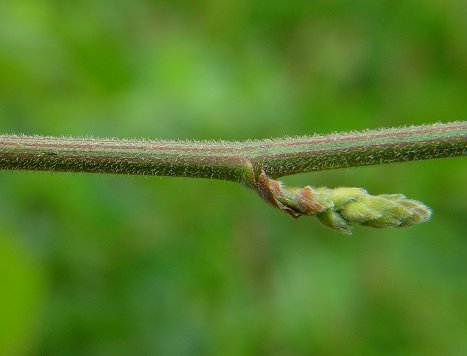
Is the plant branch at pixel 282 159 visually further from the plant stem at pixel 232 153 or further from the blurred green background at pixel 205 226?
the blurred green background at pixel 205 226

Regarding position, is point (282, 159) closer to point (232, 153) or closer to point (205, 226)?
point (232, 153)

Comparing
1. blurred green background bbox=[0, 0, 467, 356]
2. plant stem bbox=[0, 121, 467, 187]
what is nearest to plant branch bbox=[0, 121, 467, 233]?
plant stem bbox=[0, 121, 467, 187]

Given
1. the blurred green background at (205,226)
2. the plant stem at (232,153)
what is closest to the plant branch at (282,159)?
the plant stem at (232,153)

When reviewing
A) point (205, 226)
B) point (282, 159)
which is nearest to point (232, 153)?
point (282, 159)

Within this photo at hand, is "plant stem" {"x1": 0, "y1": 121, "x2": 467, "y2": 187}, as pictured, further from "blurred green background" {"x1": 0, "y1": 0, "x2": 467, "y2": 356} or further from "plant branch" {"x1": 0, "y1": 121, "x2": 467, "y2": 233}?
"blurred green background" {"x1": 0, "y1": 0, "x2": 467, "y2": 356}

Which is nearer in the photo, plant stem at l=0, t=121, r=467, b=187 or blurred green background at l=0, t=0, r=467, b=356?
plant stem at l=0, t=121, r=467, b=187

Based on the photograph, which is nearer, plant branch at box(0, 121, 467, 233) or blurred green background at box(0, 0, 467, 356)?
plant branch at box(0, 121, 467, 233)
